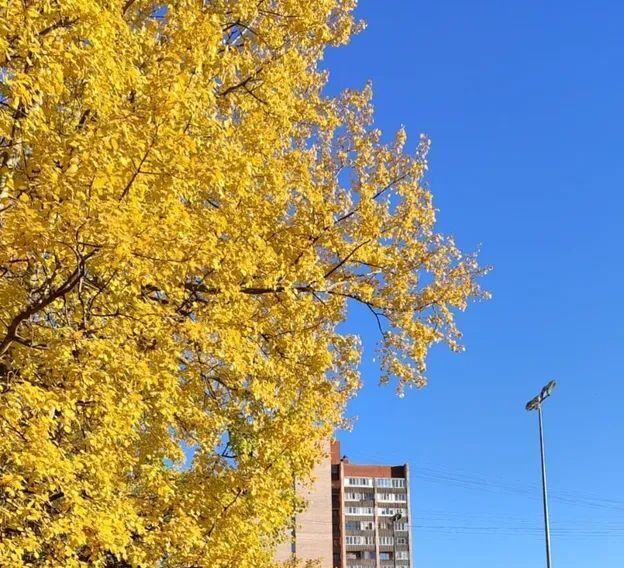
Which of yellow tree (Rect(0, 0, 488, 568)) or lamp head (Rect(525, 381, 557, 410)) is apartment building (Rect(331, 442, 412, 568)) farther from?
yellow tree (Rect(0, 0, 488, 568))

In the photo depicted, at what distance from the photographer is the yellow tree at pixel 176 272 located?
5.25 m

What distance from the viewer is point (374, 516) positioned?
79938 mm

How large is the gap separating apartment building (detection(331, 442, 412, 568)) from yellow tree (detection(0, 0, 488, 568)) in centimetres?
6991

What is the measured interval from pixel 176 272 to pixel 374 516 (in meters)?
78.5

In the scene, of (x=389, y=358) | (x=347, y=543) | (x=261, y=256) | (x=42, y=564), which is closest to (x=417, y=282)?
(x=389, y=358)

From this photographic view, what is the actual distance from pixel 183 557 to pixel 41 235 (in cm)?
369

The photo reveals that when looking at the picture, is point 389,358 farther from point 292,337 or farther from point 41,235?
point 41,235

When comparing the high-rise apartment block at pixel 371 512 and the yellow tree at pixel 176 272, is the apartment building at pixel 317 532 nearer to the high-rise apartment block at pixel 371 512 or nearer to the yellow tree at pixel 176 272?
the high-rise apartment block at pixel 371 512

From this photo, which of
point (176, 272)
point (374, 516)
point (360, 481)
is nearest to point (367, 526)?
point (374, 516)

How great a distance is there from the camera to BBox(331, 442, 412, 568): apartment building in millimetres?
78500

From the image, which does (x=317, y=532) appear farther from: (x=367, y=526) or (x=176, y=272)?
(x=176, y=272)

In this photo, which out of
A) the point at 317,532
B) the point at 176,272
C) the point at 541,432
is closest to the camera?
the point at 176,272

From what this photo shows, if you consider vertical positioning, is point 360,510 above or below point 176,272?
above

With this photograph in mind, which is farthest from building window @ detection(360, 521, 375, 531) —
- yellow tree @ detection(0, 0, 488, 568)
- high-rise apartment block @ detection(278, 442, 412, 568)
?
yellow tree @ detection(0, 0, 488, 568)
